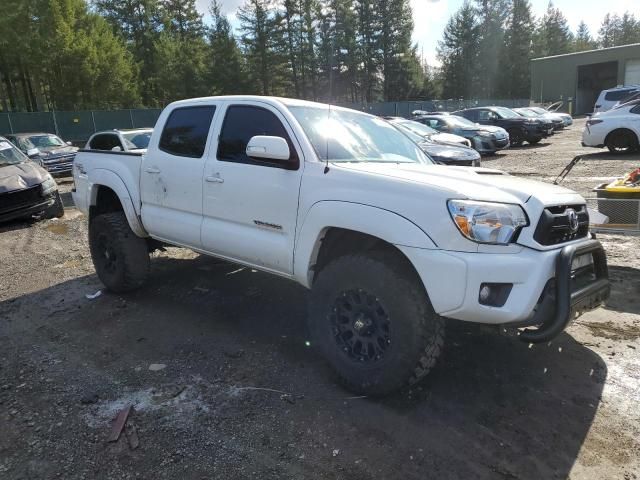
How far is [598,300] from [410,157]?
1.77 m

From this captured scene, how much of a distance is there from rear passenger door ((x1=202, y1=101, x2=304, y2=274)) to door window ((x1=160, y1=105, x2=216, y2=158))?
215mm

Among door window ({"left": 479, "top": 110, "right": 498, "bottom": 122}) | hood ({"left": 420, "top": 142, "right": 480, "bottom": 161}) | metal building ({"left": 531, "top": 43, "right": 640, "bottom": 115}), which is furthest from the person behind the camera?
metal building ({"left": 531, "top": 43, "right": 640, "bottom": 115})

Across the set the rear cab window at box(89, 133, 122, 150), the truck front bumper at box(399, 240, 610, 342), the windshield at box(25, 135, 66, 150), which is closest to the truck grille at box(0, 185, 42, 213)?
A: the rear cab window at box(89, 133, 122, 150)

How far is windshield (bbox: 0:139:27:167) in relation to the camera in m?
9.73

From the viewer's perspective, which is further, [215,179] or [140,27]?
[140,27]

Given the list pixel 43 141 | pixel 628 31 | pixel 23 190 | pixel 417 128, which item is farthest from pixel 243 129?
pixel 628 31

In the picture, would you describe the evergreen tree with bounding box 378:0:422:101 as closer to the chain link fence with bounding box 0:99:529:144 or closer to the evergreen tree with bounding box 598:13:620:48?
the chain link fence with bounding box 0:99:529:144

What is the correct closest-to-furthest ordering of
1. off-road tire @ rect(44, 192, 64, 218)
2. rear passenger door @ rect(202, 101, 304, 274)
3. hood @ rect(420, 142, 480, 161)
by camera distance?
rear passenger door @ rect(202, 101, 304, 274)
off-road tire @ rect(44, 192, 64, 218)
hood @ rect(420, 142, 480, 161)

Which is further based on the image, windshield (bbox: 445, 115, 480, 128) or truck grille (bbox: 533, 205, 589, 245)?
windshield (bbox: 445, 115, 480, 128)

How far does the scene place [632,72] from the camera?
42.4 metres

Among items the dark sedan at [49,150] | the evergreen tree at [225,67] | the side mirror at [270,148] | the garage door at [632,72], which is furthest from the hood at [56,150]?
the garage door at [632,72]

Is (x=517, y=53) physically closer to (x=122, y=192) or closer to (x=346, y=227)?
(x=122, y=192)

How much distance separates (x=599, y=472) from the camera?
249cm

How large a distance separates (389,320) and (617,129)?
14535 mm
